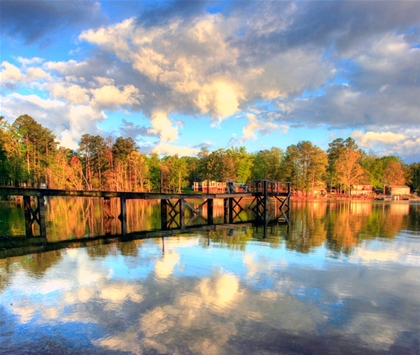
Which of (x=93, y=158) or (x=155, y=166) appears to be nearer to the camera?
(x=93, y=158)

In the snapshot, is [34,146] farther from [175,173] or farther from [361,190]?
[361,190]

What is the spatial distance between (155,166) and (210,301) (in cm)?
8784

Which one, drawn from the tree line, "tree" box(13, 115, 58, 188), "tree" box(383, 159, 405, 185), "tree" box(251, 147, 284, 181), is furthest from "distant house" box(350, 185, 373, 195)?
"tree" box(13, 115, 58, 188)

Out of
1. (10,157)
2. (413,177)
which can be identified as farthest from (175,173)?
(413,177)

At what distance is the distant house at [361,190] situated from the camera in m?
87.0

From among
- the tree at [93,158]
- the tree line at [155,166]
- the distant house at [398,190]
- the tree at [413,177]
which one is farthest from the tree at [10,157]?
the tree at [413,177]

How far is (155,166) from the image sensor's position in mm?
93375

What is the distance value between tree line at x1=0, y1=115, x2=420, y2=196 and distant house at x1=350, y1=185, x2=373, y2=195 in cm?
269

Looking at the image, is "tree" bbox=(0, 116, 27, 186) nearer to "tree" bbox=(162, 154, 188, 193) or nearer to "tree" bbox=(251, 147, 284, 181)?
"tree" bbox=(162, 154, 188, 193)

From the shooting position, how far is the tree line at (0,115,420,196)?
60.9 meters

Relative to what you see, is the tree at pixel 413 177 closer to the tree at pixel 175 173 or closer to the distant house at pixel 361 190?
the distant house at pixel 361 190

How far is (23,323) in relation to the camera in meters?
6.46

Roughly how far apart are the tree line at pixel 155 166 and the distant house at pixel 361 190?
2687 mm

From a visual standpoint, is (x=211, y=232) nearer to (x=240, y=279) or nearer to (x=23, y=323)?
(x=240, y=279)
